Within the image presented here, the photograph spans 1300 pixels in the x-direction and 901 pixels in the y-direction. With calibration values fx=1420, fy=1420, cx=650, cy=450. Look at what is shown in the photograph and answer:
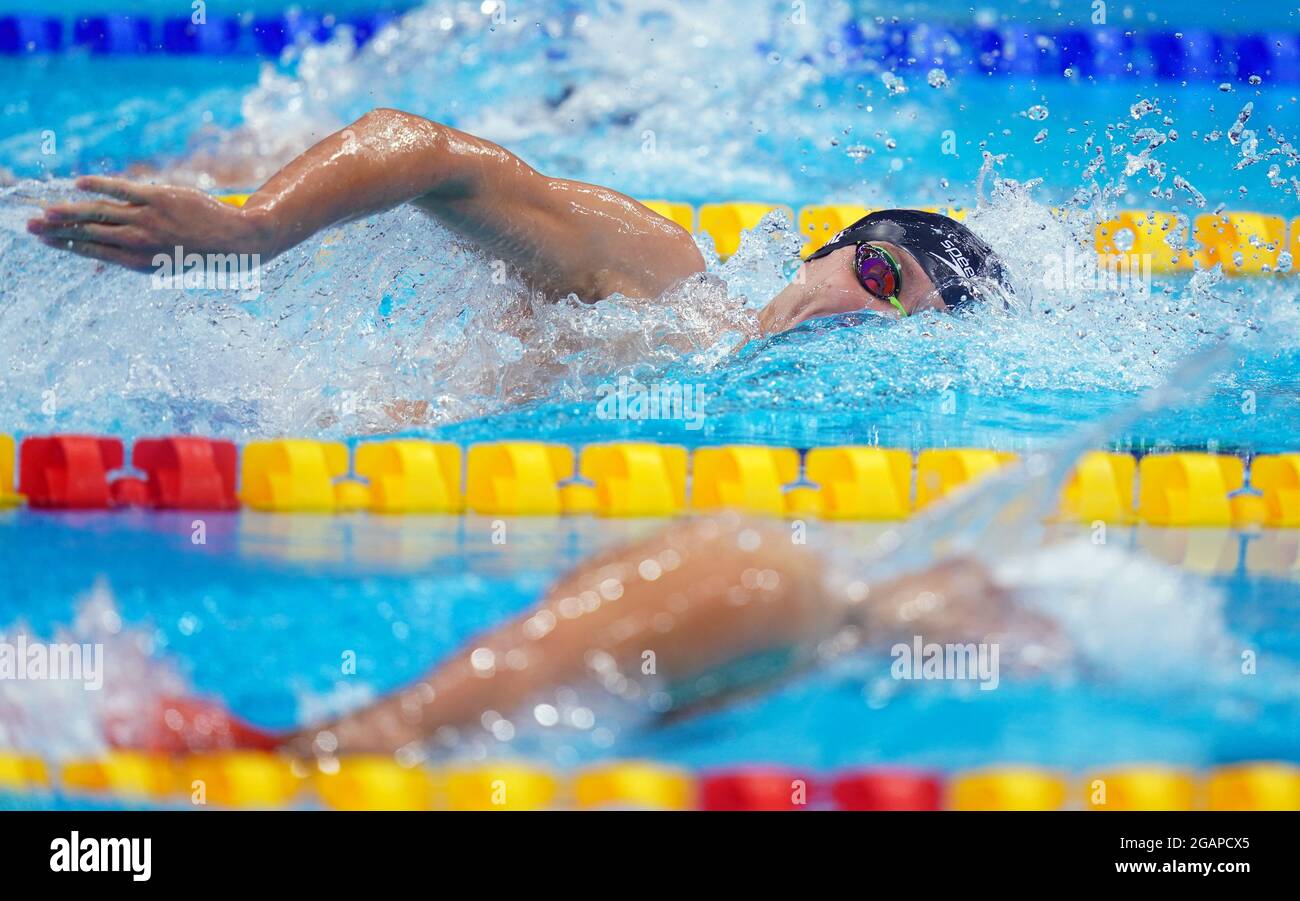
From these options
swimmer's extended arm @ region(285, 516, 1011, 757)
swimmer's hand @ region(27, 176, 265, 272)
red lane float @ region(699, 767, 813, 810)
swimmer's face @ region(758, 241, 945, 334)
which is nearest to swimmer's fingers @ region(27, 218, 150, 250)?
swimmer's hand @ region(27, 176, 265, 272)

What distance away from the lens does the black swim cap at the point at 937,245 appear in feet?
9.91

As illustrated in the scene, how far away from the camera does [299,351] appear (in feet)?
9.47

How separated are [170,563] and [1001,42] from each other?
584 cm

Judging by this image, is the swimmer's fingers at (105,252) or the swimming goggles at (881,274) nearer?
the swimmer's fingers at (105,252)

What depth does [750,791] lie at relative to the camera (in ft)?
4.92

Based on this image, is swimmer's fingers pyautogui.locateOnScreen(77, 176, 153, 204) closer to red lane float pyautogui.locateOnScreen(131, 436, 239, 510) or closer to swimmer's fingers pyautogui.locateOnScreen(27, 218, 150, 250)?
swimmer's fingers pyautogui.locateOnScreen(27, 218, 150, 250)

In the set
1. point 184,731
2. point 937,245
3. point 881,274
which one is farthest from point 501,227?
point 184,731

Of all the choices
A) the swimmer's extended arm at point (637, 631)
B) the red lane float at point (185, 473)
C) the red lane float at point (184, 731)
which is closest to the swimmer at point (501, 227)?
the red lane float at point (185, 473)

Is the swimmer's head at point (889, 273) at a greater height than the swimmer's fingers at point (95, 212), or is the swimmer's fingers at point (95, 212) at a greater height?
the swimmer's head at point (889, 273)

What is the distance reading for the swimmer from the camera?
2.06 metres

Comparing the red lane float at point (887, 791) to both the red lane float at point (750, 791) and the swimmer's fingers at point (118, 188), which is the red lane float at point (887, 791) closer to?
the red lane float at point (750, 791)

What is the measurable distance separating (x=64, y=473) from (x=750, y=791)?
148 cm

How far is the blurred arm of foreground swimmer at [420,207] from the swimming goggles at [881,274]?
35cm
